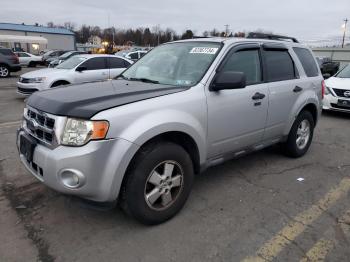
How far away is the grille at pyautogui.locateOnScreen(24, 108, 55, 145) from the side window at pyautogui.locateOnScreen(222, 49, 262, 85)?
198 cm

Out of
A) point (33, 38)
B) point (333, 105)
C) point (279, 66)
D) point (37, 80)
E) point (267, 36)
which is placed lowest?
point (333, 105)

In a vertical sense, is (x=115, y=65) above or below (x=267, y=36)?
below

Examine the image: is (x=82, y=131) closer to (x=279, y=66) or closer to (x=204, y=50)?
(x=204, y=50)

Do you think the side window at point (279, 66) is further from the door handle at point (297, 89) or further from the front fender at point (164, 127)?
the front fender at point (164, 127)

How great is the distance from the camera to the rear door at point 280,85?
4.41m

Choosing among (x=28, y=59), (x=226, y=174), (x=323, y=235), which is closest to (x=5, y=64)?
(x=28, y=59)

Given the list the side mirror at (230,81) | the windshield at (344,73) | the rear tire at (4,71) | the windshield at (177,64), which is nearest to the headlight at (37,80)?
the windshield at (177,64)

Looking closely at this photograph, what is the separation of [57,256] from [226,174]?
252 centimetres

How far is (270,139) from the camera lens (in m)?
4.62

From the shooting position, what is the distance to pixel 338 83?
8.92 metres

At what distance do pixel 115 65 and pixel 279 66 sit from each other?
7.51 metres

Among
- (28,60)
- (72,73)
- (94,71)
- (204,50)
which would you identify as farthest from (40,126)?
(28,60)

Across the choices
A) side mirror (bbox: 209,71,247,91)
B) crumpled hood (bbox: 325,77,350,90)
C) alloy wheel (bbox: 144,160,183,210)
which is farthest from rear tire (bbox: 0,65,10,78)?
alloy wheel (bbox: 144,160,183,210)

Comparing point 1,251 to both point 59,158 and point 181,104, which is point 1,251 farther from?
point 181,104
